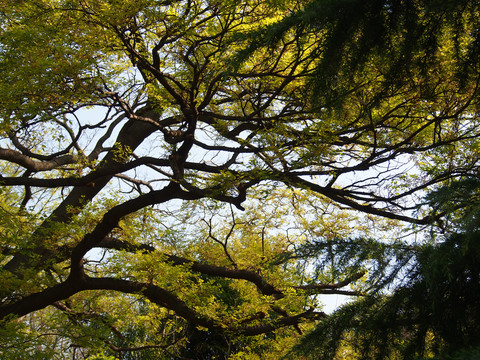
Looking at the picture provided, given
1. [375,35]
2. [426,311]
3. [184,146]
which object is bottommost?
[426,311]

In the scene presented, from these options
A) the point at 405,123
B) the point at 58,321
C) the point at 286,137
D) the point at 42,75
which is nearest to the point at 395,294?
the point at 286,137

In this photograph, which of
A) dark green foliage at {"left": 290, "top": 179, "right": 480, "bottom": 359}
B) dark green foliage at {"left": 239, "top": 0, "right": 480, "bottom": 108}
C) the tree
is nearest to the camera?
dark green foliage at {"left": 290, "top": 179, "right": 480, "bottom": 359}

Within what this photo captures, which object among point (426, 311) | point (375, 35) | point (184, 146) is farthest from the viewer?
point (184, 146)

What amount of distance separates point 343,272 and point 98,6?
352 centimetres

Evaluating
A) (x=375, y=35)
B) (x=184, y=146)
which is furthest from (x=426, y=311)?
(x=184, y=146)

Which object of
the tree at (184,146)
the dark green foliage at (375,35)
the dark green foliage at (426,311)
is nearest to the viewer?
the dark green foliage at (426,311)

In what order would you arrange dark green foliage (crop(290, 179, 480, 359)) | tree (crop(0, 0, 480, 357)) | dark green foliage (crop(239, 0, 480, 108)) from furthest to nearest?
tree (crop(0, 0, 480, 357)) < dark green foliage (crop(239, 0, 480, 108)) < dark green foliage (crop(290, 179, 480, 359))

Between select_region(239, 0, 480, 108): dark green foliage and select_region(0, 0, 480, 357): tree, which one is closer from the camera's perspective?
select_region(239, 0, 480, 108): dark green foliage

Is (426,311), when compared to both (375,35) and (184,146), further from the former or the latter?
(184,146)

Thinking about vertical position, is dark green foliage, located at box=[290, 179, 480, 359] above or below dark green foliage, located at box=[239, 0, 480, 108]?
below

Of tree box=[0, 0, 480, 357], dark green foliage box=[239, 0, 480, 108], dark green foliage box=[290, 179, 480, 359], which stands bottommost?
dark green foliage box=[290, 179, 480, 359]

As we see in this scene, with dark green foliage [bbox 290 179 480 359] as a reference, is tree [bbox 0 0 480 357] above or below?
above

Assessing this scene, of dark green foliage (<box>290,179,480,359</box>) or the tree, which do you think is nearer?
dark green foliage (<box>290,179,480,359</box>)

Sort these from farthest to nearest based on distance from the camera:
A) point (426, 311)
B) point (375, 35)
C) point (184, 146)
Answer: point (184, 146), point (375, 35), point (426, 311)
